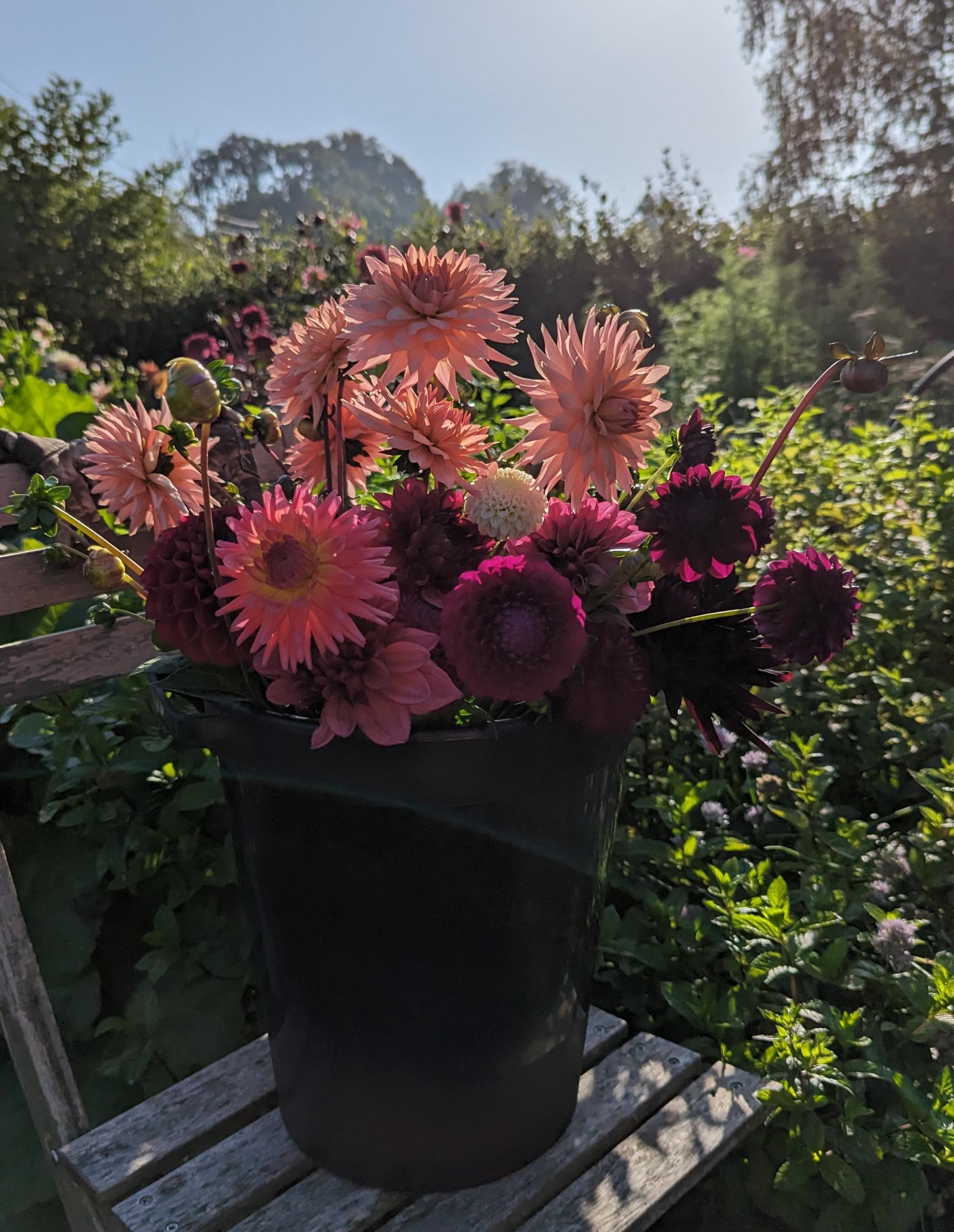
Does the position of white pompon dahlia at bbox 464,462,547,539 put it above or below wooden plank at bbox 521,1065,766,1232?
above

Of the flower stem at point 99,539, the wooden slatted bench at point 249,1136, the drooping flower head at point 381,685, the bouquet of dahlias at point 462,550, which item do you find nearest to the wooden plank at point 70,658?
the wooden slatted bench at point 249,1136

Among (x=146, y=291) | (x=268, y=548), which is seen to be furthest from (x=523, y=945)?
(x=146, y=291)

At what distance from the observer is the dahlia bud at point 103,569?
2.28 ft

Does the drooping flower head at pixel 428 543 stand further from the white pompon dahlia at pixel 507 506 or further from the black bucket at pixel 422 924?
the black bucket at pixel 422 924

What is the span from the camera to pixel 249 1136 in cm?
96

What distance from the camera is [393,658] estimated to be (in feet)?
2.04

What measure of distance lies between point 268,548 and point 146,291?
964cm

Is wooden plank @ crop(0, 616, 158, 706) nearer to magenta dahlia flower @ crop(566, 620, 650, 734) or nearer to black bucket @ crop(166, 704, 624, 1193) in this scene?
black bucket @ crop(166, 704, 624, 1193)

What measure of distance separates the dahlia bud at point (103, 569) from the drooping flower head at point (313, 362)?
196mm

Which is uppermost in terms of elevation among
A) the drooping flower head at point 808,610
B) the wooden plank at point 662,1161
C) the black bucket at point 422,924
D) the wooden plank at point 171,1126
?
the drooping flower head at point 808,610

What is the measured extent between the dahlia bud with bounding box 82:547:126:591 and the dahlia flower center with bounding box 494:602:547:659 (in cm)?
34

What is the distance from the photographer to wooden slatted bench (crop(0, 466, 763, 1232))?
86 cm

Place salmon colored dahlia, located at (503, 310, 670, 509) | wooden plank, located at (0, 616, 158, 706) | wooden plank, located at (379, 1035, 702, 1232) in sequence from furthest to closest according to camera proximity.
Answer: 1. wooden plank, located at (0, 616, 158, 706)
2. wooden plank, located at (379, 1035, 702, 1232)
3. salmon colored dahlia, located at (503, 310, 670, 509)

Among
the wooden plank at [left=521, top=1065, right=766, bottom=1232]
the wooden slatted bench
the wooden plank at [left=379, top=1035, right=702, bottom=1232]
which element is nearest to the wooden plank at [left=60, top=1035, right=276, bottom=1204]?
the wooden slatted bench
